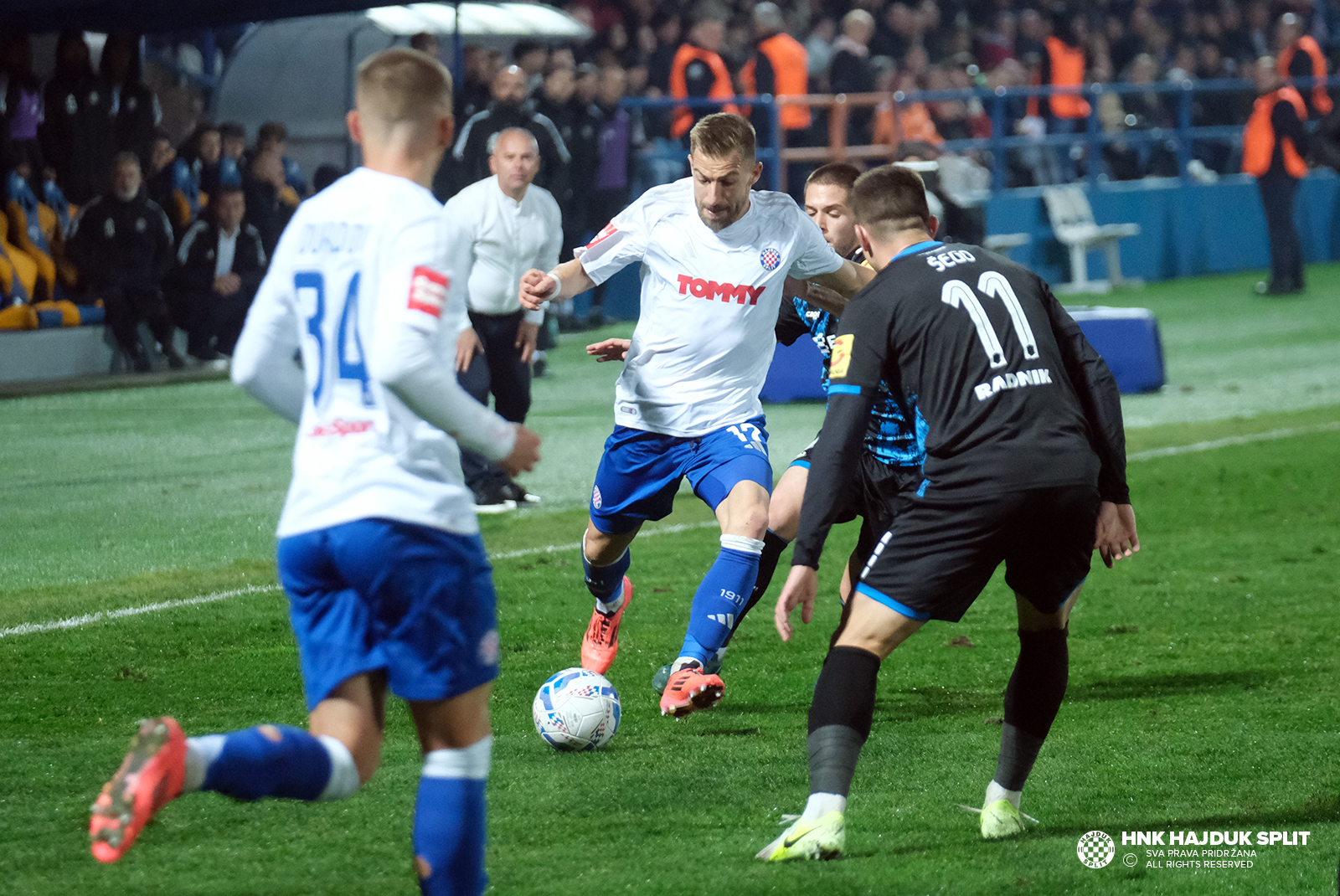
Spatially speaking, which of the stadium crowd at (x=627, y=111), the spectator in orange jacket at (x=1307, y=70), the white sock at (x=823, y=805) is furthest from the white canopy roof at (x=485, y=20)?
the white sock at (x=823, y=805)

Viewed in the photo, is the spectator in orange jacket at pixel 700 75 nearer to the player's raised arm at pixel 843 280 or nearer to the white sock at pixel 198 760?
the player's raised arm at pixel 843 280

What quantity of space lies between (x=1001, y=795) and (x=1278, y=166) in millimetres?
18638

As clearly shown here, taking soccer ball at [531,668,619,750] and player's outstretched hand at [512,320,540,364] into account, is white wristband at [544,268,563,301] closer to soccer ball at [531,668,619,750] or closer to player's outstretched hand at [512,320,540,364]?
soccer ball at [531,668,619,750]

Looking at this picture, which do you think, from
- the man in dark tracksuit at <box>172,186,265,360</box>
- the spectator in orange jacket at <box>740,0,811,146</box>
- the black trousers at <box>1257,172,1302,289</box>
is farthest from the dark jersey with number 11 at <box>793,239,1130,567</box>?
the black trousers at <box>1257,172,1302,289</box>

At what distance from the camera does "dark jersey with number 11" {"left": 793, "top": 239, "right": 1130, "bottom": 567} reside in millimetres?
4219

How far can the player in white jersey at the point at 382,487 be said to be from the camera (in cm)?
340

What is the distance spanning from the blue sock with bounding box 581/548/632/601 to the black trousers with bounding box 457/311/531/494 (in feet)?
12.3

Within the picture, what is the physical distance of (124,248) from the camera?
14953mm

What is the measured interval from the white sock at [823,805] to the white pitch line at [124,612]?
413 centimetres

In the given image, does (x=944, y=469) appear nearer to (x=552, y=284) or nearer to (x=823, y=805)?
(x=823, y=805)

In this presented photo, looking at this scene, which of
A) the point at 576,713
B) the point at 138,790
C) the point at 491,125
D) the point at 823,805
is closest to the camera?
the point at 138,790

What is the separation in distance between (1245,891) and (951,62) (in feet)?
70.4

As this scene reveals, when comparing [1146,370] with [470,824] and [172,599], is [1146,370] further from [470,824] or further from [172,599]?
[470,824]

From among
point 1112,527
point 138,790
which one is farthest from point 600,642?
point 138,790
